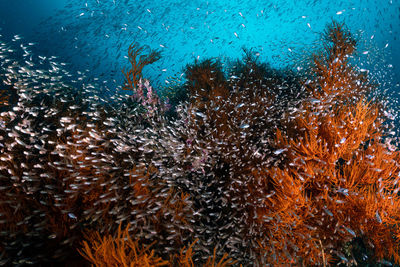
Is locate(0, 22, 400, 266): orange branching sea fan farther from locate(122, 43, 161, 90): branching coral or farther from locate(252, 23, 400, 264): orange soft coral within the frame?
locate(122, 43, 161, 90): branching coral

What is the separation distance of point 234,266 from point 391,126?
399 cm

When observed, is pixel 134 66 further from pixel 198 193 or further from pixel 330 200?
pixel 330 200

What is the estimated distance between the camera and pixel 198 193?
3.68 metres

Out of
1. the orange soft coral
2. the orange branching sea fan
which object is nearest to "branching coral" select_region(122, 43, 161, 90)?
the orange branching sea fan

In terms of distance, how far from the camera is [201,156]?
4.15m

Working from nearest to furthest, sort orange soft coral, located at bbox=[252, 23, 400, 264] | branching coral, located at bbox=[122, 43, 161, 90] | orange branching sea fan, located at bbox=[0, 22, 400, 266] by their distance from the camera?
orange branching sea fan, located at bbox=[0, 22, 400, 266], orange soft coral, located at bbox=[252, 23, 400, 264], branching coral, located at bbox=[122, 43, 161, 90]

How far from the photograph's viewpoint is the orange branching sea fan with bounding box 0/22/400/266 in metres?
2.58

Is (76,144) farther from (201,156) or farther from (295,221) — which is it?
(295,221)

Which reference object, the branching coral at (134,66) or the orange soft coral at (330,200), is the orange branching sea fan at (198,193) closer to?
the orange soft coral at (330,200)

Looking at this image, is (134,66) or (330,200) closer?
(330,200)

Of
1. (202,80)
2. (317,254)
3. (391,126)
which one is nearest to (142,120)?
(202,80)

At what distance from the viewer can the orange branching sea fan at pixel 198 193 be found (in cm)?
258

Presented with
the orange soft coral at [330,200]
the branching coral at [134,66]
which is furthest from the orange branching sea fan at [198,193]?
the branching coral at [134,66]

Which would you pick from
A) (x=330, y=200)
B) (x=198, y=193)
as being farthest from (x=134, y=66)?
(x=330, y=200)
